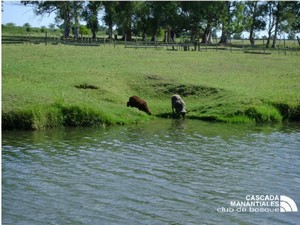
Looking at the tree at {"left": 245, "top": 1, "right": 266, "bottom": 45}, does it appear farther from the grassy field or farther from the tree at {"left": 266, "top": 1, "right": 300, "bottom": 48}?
the grassy field

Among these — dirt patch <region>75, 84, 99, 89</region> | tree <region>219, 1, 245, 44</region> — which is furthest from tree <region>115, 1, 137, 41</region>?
dirt patch <region>75, 84, 99, 89</region>

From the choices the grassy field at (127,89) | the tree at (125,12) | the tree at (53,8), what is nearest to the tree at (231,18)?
the tree at (125,12)

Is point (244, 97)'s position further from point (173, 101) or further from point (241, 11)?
point (241, 11)

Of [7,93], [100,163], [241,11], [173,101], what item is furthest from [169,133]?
[241,11]

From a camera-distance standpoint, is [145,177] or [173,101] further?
[173,101]

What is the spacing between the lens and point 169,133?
2022cm

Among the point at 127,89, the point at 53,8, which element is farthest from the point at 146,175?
the point at 53,8

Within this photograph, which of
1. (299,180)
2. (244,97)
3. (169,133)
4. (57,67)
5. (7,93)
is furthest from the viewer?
(57,67)

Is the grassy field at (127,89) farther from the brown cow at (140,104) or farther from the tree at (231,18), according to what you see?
the tree at (231,18)

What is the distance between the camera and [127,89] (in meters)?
28.2

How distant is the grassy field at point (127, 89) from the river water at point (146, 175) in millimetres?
1268

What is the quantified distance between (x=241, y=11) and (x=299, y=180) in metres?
75.4

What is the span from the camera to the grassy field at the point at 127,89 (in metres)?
21.2

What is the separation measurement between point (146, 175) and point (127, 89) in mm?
14995
